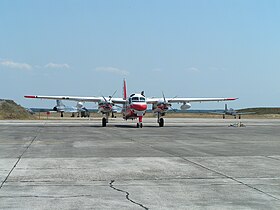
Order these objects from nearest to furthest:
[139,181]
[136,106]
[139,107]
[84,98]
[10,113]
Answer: [139,181] < [139,107] < [136,106] < [84,98] < [10,113]

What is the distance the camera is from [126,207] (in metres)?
6.94

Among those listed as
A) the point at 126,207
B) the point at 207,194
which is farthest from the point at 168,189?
the point at 126,207

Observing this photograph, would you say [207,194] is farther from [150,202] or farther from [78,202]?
[78,202]

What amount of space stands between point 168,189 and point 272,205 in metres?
2.14

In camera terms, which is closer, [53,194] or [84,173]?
[53,194]

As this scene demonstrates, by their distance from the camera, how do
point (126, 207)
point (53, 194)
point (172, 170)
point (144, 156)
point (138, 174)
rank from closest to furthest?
point (126, 207), point (53, 194), point (138, 174), point (172, 170), point (144, 156)

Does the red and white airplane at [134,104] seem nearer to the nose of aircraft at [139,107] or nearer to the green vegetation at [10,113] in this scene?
the nose of aircraft at [139,107]

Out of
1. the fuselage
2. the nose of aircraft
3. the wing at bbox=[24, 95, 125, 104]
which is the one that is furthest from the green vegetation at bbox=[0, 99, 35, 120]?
the nose of aircraft

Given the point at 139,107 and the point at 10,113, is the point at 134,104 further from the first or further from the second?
the point at 10,113

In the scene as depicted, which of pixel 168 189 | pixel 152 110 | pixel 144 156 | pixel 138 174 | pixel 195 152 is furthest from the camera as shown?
pixel 152 110

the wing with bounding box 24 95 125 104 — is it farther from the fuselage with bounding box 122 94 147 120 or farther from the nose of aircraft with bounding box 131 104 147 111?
the nose of aircraft with bounding box 131 104 147 111

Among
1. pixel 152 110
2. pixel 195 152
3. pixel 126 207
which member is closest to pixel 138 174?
pixel 126 207

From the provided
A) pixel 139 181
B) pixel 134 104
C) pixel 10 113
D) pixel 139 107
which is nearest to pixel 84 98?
pixel 134 104

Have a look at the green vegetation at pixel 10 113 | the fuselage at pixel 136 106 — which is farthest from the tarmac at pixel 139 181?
the green vegetation at pixel 10 113
